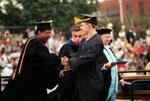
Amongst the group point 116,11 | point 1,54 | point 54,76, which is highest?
point 54,76

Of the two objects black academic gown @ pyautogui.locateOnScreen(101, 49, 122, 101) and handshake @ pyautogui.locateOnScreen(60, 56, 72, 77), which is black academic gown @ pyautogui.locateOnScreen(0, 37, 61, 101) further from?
black academic gown @ pyautogui.locateOnScreen(101, 49, 122, 101)

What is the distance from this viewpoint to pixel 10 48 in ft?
65.0

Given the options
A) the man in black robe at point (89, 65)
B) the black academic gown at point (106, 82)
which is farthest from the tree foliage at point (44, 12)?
the man in black robe at point (89, 65)

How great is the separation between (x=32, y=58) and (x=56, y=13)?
61.4 ft

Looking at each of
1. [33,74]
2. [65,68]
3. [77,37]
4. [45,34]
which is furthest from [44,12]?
[33,74]

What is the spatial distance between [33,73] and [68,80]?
22.7 inches

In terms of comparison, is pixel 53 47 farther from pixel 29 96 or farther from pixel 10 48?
pixel 29 96

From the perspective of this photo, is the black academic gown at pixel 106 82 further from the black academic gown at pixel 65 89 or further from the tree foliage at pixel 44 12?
the tree foliage at pixel 44 12

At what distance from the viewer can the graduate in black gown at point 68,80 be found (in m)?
7.40

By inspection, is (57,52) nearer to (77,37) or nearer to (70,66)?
(77,37)

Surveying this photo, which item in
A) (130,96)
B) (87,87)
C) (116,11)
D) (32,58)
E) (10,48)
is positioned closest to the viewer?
(87,87)

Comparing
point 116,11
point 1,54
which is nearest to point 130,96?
point 1,54

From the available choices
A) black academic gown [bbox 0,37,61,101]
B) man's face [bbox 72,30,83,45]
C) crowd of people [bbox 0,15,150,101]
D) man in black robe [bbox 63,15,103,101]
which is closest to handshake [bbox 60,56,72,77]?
crowd of people [bbox 0,15,150,101]

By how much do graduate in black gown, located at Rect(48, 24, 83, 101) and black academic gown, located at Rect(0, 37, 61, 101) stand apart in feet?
0.49
